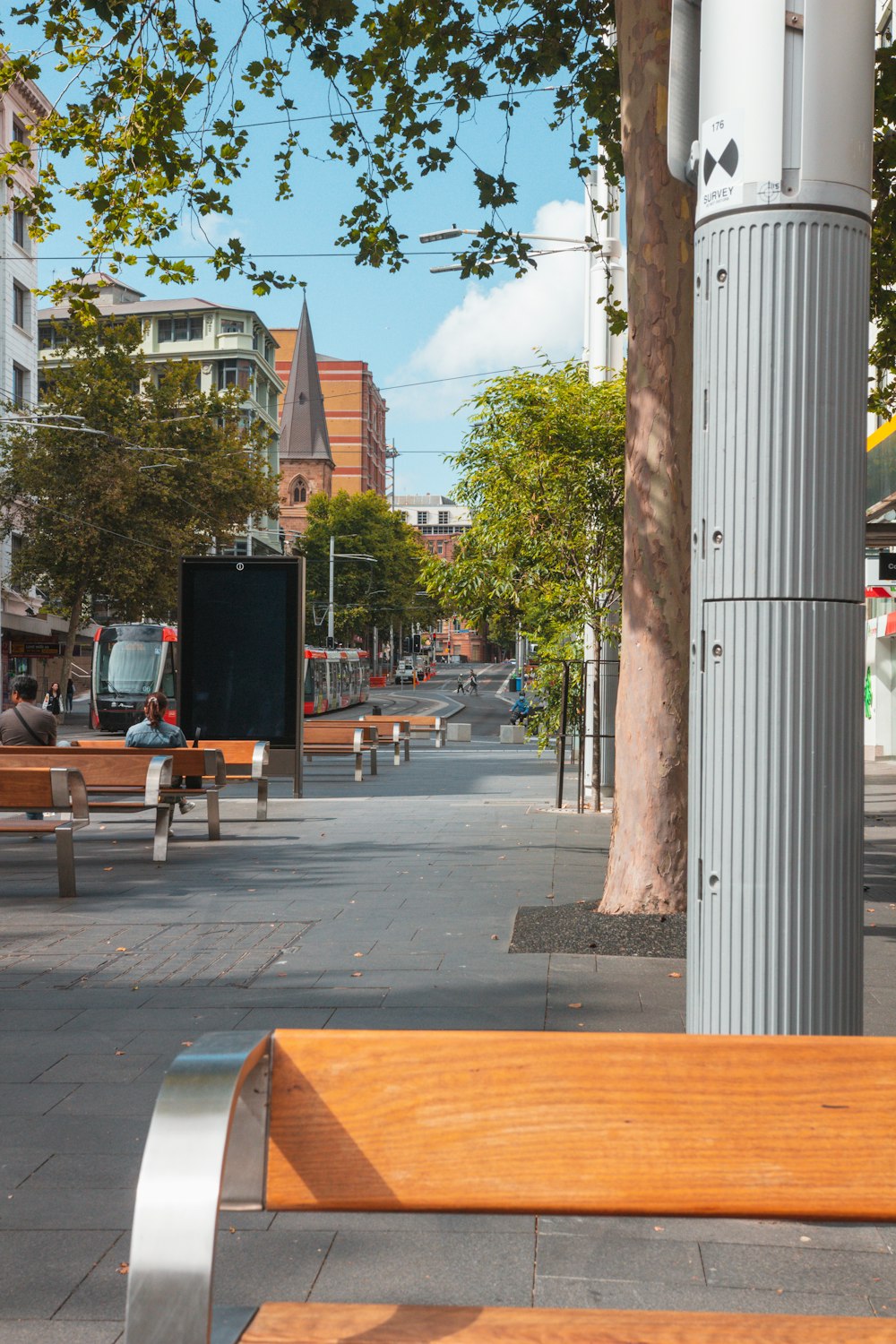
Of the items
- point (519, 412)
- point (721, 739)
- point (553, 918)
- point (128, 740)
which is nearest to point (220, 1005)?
point (553, 918)

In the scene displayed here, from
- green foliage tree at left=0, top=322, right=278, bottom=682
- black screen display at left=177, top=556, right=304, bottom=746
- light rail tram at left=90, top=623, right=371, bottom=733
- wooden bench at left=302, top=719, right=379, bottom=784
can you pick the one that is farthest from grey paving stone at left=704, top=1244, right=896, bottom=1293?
green foliage tree at left=0, top=322, right=278, bottom=682

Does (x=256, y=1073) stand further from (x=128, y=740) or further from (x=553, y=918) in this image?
(x=128, y=740)

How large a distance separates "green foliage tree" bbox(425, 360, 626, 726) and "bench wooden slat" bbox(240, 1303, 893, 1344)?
1389 cm

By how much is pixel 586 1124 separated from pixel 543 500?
14.1 metres

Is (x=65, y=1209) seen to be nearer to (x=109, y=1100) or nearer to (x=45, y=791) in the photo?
(x=109, y=1100)

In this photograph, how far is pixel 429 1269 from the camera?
3402mm

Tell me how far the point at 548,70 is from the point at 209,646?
24.3 feet

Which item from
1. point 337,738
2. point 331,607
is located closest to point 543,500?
point 337,738

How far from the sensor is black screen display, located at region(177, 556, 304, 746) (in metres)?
17.2

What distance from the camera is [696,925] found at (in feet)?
11.0

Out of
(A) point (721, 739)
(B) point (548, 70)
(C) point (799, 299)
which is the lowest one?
(A) point (721, 739)

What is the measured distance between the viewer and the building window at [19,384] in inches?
2189

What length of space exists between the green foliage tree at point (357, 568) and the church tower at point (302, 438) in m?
31.0

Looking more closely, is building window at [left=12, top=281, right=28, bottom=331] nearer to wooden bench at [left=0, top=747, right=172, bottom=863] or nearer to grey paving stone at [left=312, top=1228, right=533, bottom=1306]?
wooden bench at [left=0, top=747, right=172, bottom=863]
